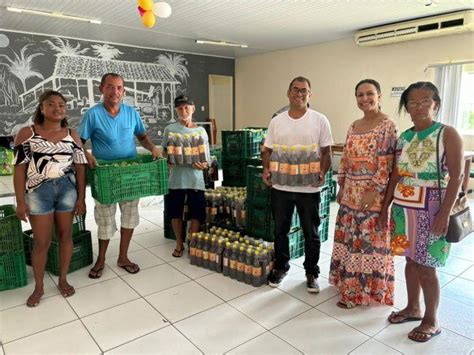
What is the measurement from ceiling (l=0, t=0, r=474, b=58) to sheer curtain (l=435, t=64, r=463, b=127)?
975 mm

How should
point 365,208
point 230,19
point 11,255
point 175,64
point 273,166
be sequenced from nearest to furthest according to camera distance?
point 365,208, point 273,166, point 11,255, point 230,19, point 175,64

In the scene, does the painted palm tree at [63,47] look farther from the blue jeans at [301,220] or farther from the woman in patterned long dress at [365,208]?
the woman in patterned long dress at [365,208]

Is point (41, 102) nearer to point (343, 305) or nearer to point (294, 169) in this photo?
point (294, 169)

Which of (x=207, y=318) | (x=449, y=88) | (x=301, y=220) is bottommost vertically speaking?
(x=207, y=318)

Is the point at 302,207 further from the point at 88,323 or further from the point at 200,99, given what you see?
the point at 200,99

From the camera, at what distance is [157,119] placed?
816cm

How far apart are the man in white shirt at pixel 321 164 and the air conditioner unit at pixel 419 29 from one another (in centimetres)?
405

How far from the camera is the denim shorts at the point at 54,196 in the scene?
2301mm

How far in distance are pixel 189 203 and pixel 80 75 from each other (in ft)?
17.1

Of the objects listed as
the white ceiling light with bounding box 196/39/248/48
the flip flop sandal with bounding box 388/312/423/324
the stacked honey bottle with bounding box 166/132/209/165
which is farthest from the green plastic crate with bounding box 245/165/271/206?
the white ceiling light with bounding box 196/39/248/48

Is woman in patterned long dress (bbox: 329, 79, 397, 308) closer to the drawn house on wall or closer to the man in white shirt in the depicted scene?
the man in white shirt

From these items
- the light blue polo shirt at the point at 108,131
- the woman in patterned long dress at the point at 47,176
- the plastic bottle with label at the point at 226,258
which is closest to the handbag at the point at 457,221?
the plastic bottle with label at the point at 226,258

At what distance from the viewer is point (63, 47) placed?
6812 millimetres

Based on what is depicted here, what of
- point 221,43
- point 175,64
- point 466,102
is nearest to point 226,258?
point 466,102
